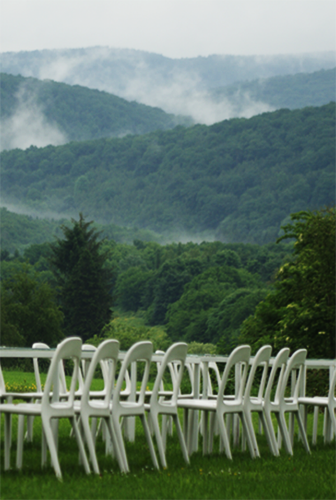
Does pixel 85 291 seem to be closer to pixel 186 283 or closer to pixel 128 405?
pixel 186 283

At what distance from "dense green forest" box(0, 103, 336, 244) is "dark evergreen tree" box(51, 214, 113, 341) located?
71255 mm

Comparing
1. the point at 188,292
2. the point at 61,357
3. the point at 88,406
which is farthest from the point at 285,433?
the point at 188,292

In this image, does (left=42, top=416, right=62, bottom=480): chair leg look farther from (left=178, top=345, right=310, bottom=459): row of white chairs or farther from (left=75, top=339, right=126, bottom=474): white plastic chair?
(left=178, top=345, right=310, bottom=459): row of white chairs

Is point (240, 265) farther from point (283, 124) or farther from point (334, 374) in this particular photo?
point (334, 374)

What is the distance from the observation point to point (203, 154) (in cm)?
16300

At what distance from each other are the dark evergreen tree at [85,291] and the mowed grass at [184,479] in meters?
59.1

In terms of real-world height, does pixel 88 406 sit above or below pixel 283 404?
above

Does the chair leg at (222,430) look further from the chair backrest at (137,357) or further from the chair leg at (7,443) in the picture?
the chair leg at (7,443)

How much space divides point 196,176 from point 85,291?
9843 cm

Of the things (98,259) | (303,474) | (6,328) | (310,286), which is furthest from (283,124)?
(303,474)

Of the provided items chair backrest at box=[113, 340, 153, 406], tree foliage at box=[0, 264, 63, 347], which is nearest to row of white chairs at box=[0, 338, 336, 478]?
chair backrest at box=[113, 340, 153, 406]

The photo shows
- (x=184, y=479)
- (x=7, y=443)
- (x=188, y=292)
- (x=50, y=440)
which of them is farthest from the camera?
(x=188, y=292)

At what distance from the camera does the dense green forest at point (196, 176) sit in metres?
146

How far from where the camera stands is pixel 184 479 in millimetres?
5109
